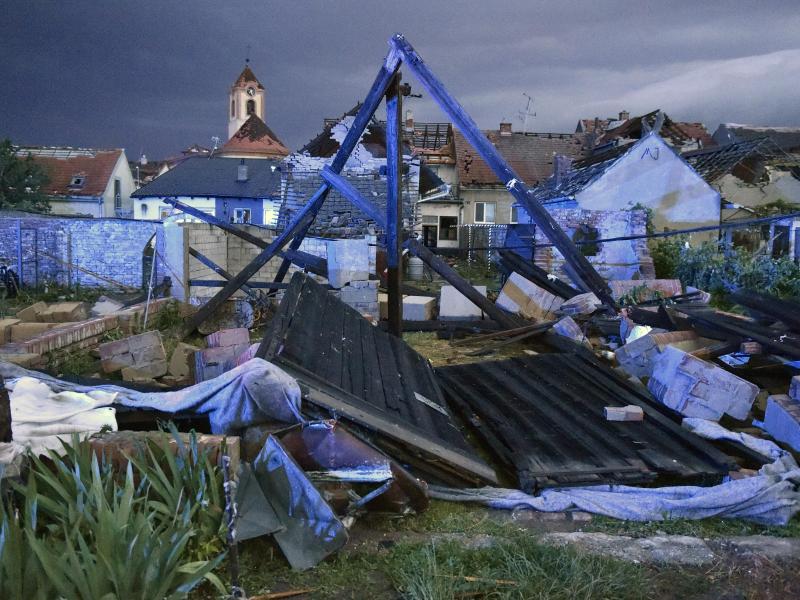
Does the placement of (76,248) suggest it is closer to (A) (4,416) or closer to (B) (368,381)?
(B) (368,381)

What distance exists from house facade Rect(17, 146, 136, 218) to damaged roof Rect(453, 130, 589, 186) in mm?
21646

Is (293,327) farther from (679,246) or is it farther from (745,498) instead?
(679,246)

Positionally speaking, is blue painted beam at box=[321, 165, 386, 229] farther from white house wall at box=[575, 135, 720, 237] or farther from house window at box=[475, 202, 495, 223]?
house window at box=[475, 202, 495, 223]

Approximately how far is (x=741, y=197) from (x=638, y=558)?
20872mm

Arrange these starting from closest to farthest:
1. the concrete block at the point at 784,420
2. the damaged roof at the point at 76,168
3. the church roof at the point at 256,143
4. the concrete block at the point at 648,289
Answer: the concrete block at the point at 784,420 < the concrete block at the point at 648,289 < the damaged roof at the point at 76,168 < the church roof at the point at 256,143

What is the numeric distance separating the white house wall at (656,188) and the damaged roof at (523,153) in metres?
12.0

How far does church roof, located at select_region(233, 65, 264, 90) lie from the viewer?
59875mm

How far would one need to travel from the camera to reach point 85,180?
37.7m

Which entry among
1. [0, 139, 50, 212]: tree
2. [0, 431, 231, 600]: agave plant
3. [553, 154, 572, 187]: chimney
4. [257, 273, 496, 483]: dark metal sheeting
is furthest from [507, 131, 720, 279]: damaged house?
[0, 139, 50, 212]: tree

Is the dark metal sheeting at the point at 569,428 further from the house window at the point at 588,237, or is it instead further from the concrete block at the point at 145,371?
the house window at the point at 588,237

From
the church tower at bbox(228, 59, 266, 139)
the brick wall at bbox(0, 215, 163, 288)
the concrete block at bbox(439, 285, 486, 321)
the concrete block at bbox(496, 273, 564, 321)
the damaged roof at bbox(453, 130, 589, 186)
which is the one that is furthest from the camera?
the church tower at bbox(228, 59, 266, 139)

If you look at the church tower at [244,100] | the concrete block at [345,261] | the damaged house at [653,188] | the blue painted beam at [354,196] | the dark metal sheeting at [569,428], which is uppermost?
the church tower at [244,100]

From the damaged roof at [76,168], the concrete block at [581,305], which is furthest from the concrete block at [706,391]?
the damaged roof at [76,168]

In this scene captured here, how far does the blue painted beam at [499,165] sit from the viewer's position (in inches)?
270
